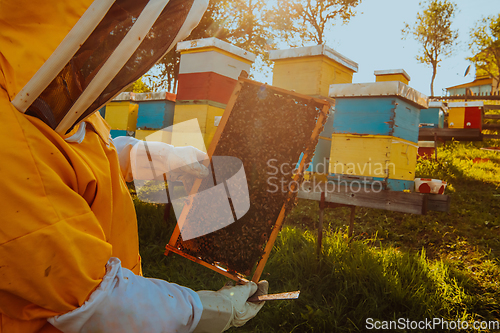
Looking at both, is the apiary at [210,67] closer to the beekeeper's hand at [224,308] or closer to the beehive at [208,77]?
the beehive at [208,77]

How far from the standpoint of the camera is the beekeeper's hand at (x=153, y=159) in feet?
5.73

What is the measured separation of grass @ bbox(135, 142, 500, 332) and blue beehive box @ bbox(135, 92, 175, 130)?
1405 mm

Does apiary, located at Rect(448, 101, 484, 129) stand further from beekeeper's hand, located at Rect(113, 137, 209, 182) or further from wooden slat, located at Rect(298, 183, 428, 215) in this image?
beekeeper's hand, located at Rect(113, 137, 209, 182)

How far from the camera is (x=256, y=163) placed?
6.51 feet

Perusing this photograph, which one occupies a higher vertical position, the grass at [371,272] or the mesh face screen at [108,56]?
the mesh face screen at [108,56]

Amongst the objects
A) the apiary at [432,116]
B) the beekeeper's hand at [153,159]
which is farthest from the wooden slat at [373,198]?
the apiary at [432,116]

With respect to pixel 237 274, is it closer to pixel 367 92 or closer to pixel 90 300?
pixel 90 300

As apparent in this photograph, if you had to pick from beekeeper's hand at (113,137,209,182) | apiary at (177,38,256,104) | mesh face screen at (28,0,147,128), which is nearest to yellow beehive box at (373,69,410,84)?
apiary at (177,38,256,104)

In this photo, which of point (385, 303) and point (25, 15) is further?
point (385, 303)

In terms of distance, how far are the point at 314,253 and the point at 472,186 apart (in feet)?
15.2

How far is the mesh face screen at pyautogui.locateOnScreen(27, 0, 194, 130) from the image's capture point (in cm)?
80

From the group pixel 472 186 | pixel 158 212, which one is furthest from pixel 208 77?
pixel 472 186

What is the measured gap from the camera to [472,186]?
19.9ft

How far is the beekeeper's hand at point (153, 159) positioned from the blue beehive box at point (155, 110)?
3.52m
